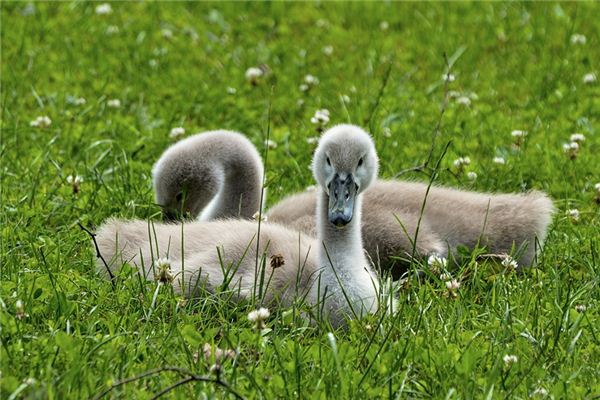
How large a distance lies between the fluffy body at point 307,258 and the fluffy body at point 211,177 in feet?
2.59

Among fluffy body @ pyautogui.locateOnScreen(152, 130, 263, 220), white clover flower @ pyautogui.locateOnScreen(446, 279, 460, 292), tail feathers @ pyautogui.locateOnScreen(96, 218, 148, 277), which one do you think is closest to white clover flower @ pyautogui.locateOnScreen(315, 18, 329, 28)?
fluffy body @ pyautogui.locateOnScreen(152, 130, 263, 220)

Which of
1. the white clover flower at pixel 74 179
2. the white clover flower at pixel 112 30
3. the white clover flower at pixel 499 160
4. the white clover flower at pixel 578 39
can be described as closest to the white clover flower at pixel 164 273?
the white clover flower at pixel 74 179

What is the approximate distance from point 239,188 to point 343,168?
154 centimetres

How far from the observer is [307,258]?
5363 millimetres

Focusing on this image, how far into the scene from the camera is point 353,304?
5090 mm

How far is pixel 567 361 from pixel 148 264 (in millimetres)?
2051

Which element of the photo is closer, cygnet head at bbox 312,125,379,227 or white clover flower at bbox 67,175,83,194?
cygnet head at bbox 312,125,379,227

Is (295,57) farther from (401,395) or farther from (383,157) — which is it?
(401,395)

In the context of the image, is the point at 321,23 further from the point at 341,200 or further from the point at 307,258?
A: the point at 341,200

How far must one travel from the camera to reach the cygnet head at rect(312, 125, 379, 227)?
5119 mm

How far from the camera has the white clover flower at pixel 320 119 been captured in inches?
285

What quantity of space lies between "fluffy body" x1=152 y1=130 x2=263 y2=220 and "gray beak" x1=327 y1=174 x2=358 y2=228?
123 cm

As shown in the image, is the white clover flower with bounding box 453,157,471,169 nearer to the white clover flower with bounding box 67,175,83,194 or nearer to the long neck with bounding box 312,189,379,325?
the long neck with bounding box 312,189,379,325

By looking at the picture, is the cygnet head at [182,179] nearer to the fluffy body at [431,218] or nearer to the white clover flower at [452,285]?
the fluffy body at [431,218]
